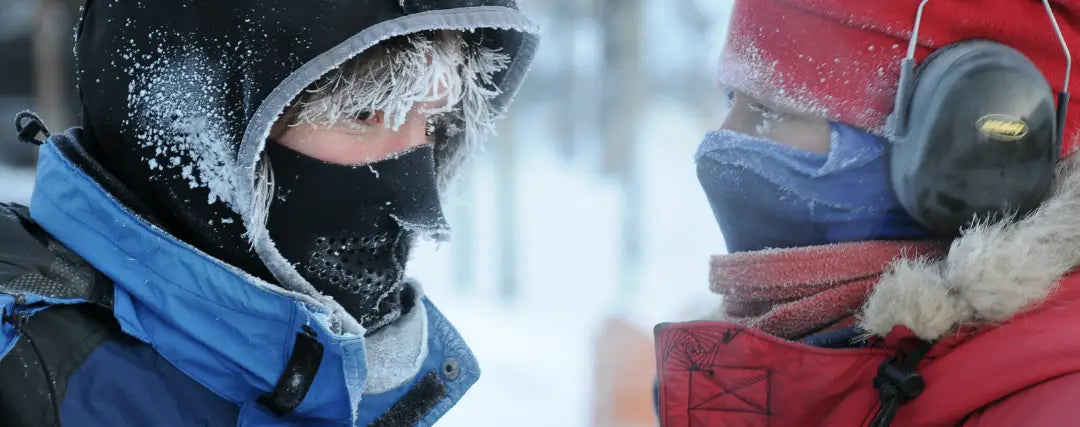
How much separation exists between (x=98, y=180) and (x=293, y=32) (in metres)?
0.44

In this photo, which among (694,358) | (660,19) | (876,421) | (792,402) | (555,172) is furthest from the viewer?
(555,172)

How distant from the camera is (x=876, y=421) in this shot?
1357 millimetres

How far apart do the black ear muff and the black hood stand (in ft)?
3.21

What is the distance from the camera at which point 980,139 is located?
4.50 feet

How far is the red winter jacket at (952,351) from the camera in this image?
4.09 ft

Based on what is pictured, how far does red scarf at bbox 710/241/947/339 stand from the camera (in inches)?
61.1

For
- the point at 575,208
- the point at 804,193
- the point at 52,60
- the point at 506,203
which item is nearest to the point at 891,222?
the point at 804,193

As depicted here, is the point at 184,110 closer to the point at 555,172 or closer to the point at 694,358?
the point at 694,358

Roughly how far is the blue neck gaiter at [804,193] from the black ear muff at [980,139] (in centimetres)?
12

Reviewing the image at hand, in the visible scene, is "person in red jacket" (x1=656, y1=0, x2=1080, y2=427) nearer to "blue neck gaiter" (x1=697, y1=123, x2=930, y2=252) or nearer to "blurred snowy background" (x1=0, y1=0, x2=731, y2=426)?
"blue neck gaiter" (x1=697, y1=123, x2=930, y2=252)

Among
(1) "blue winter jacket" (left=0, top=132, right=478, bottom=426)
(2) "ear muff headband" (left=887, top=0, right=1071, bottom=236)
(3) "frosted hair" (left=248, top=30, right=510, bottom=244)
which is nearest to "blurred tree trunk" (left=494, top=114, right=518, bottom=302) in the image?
(3) "frosted hair" (left=248, top=30, right=510, bottom=244)

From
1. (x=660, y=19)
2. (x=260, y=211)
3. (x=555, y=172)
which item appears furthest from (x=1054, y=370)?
(x=555, y=172)

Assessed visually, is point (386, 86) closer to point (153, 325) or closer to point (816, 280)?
point (153, 325)

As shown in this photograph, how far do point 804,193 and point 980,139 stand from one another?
328 mm
